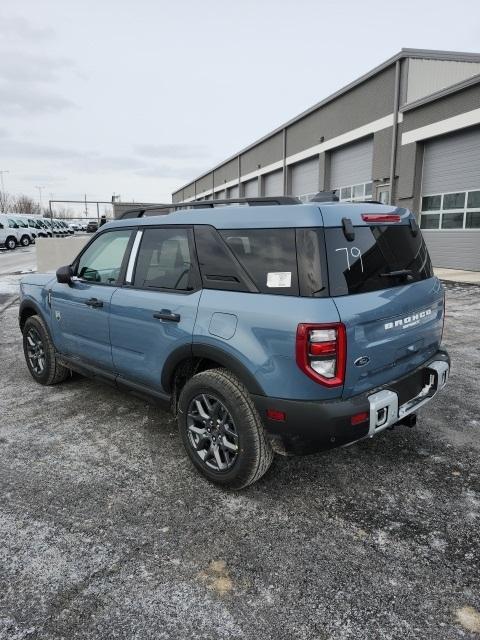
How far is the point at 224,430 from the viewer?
9.46 feet

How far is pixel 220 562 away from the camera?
2332 mm

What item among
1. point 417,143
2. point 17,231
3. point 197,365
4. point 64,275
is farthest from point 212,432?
point 17,231

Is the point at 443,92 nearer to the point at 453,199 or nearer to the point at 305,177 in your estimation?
the point at 453,199

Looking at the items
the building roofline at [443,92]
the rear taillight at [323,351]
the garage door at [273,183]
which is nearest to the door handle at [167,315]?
the rear taillight at [323,351]

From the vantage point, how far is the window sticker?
256 cm

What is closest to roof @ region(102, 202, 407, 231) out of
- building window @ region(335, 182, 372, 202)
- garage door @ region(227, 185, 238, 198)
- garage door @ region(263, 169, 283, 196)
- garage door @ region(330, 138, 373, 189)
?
building window @ region(335, 182, 372, 202)

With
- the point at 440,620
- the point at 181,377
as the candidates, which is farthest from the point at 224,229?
the point at 440,620

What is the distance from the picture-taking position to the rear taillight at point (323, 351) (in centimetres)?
239

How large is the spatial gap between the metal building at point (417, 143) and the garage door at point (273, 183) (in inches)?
205

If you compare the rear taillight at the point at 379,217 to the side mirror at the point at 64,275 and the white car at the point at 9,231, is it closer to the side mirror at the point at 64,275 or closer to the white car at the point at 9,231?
the side mirror at the point at 64,275

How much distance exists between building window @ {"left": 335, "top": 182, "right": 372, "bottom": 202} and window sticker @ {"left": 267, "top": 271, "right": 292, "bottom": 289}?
17089mm

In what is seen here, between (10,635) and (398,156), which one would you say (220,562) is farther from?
(398,156)

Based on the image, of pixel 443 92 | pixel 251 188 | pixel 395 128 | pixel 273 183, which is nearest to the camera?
pixel 443 92

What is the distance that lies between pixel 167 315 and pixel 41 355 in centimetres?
247
